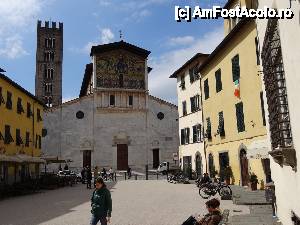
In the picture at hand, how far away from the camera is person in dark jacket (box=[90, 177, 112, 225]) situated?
8.60 m

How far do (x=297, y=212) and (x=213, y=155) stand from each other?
2314 centimetres

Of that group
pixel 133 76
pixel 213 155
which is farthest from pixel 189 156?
pixel 133 76

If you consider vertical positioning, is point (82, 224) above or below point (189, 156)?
below

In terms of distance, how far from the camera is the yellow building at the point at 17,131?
28484mm

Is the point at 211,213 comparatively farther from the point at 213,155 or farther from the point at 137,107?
the point at 137,107

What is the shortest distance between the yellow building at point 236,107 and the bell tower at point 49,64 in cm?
4885

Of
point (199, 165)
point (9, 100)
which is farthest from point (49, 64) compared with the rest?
point (199, 165)

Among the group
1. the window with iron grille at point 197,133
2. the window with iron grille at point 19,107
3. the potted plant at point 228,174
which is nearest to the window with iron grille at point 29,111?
the window with iron grille at point 19,107

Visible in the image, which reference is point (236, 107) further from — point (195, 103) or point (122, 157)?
point (122, 157)

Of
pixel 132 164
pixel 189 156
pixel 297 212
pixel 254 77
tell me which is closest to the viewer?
pixel 297 212

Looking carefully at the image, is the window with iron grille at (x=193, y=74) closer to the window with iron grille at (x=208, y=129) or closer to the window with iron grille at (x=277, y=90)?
the window with iron grille at (x=208, y=129)

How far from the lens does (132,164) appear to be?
1940 inches

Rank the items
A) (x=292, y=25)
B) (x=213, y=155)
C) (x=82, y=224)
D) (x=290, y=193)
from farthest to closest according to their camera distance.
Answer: (x=213, y=155) < (x=82, y=224) < (x=290, y=193) < (x=292, y=25)

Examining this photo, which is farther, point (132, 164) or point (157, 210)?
point (132, 164)
